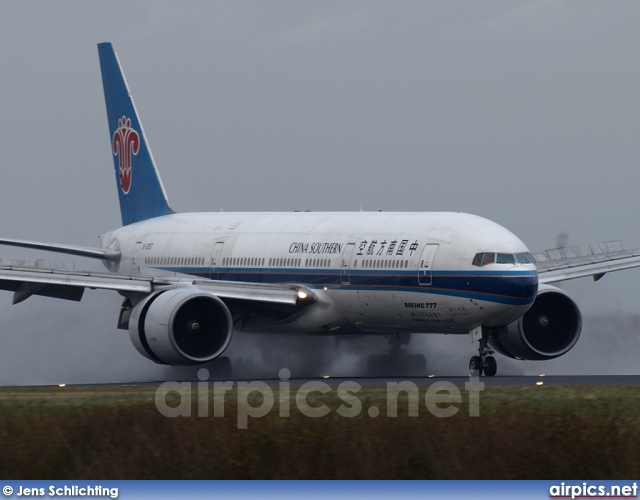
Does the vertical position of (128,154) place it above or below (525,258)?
above

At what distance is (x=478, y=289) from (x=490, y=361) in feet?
6.84

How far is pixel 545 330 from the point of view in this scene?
36750mm

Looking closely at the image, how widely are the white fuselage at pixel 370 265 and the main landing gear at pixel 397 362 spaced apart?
7.91 ft

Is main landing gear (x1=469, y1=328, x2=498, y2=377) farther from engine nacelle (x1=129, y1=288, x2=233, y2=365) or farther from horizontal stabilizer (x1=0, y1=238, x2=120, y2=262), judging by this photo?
horizontal stabilizer (x1=0, y1=238, x2=120, y2=262)

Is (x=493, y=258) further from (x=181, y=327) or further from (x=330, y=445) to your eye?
(x=330, y=445)

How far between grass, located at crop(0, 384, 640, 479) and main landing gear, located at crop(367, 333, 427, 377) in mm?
19738

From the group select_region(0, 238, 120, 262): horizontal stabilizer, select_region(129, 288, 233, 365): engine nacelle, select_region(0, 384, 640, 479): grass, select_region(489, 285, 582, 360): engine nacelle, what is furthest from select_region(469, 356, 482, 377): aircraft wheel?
select_region(0, 384, 640, 479): grass

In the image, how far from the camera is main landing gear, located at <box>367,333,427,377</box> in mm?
38781

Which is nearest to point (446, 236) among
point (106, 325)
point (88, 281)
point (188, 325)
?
point (188, 325)

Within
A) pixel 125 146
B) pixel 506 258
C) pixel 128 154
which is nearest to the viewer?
pixel 506 258

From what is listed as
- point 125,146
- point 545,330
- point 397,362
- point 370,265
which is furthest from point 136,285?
point 125,146

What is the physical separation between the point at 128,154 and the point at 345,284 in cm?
1456

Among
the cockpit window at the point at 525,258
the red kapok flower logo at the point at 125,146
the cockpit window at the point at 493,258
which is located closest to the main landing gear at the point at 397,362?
the cockpit window at the point at 525,258

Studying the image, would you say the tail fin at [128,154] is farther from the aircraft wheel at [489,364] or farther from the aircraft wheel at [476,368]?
the aircraft wheel at [489,364]
